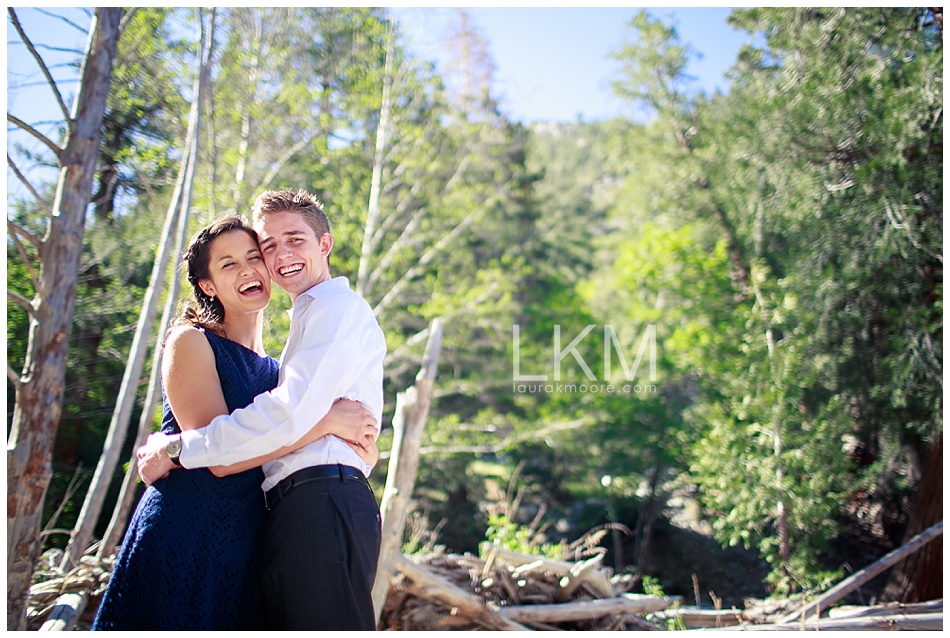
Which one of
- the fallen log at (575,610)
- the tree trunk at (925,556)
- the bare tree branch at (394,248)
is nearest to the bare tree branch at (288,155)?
the bare tree branch at (394,248)

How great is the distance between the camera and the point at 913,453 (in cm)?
716

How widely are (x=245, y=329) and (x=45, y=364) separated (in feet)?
5.42

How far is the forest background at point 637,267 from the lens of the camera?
534 centimetres

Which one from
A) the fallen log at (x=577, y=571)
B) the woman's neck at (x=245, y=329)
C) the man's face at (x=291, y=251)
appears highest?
the man's face at (x=291, y=251)

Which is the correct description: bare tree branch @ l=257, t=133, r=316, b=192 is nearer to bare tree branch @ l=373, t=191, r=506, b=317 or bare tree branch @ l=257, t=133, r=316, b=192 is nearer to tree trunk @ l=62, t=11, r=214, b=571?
bare tree branch @ l=373, t=191, r=506, b=317

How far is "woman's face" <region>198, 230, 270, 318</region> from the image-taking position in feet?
5.94

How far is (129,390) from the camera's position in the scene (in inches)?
161

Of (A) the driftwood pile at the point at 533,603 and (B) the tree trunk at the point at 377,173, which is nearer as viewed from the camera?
(A) the driftwood pile at the point at 533,603

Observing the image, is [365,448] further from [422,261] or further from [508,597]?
[422,261]

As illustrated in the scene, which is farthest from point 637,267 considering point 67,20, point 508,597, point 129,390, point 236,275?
point 236,275

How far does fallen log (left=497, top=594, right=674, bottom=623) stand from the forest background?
1.14 meters

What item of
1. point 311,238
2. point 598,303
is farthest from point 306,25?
point 598,303

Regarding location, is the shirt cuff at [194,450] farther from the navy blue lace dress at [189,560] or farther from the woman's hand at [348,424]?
the woman's hand at [348,424]

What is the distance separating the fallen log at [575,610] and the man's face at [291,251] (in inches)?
106
